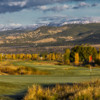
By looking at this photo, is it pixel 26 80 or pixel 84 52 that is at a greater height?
pixel 26 80

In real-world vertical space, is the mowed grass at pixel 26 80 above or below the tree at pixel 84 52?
above

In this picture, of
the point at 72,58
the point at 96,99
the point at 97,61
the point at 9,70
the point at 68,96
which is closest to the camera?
the point at 96,99

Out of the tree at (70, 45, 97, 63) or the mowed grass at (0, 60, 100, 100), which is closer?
the mowed grass at (0, 60, 100, 100)

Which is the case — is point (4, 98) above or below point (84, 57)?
above

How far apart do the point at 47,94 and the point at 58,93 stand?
67 cm

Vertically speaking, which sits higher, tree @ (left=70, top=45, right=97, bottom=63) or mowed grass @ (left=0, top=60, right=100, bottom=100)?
mowed grass @ (left=0, top=60, right=100, bottom=100)

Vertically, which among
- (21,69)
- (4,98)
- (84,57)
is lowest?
(84,57)

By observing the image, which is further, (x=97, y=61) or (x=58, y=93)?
(x=97, y=61)

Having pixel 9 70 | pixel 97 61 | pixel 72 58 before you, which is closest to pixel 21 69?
pixel 9 70

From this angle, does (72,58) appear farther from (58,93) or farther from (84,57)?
(58,93)

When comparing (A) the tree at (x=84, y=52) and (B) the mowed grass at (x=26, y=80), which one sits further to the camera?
(A) the tree at (x=84, y=52)

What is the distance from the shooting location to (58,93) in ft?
50.7

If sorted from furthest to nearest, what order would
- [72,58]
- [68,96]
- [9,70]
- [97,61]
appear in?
[72,58] < [97,61] < [9,70] < [68,96]

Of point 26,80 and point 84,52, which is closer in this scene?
point 26,80
